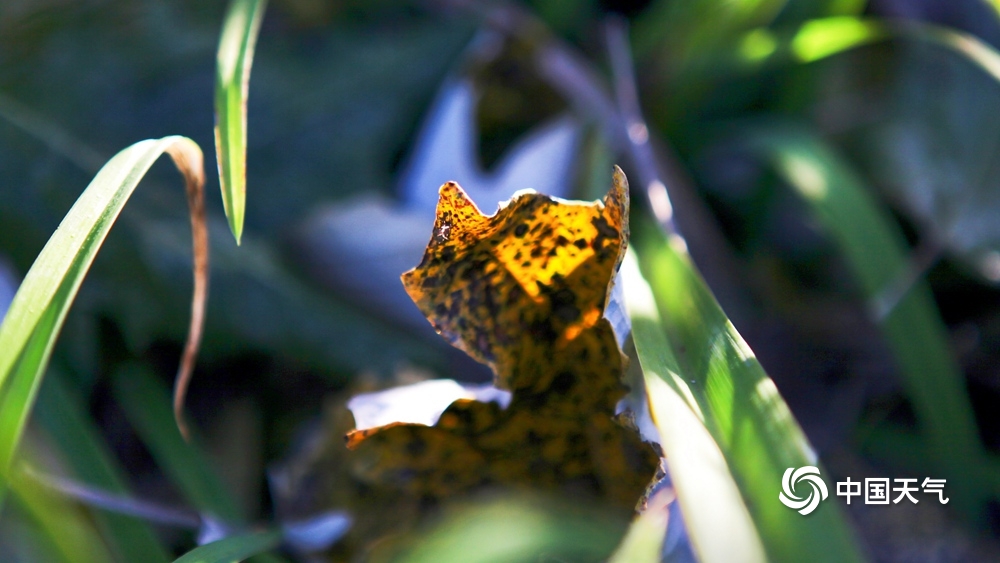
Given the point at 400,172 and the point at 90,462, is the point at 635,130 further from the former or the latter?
the point at 90,462

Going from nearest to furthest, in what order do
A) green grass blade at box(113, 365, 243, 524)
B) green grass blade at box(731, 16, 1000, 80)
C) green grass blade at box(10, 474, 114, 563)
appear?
green grass blade at box(10, 474, 114, 563)
green grass blade at box(113, 365, 243, 524)
green grass blade at box(731, 16, 1000, 80)

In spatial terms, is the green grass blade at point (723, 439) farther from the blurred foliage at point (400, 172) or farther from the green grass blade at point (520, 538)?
the blurred foliage at point (400, 172)

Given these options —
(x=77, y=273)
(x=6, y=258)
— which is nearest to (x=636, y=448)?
(x=77, y=273)

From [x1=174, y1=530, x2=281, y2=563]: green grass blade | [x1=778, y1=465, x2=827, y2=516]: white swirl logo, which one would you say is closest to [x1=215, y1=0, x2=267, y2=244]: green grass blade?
[x1=174, y1=530, x2=281, y2=563]: green grass blade

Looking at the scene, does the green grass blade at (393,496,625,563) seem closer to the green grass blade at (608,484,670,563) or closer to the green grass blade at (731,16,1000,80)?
the green grass blade at (608,484,670,563)

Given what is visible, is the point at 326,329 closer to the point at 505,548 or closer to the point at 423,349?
the point at 423,349

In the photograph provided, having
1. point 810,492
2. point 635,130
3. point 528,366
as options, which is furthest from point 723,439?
point 635,130
